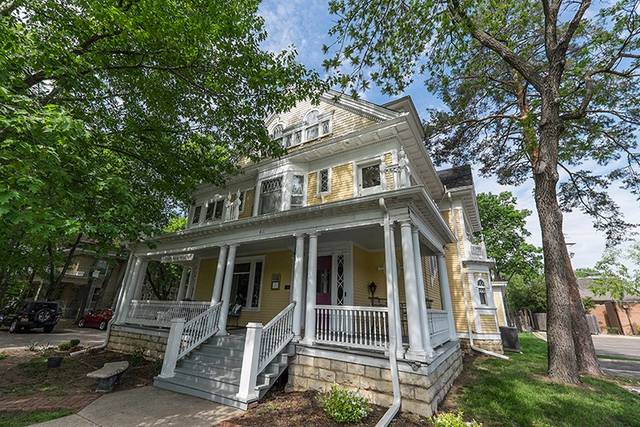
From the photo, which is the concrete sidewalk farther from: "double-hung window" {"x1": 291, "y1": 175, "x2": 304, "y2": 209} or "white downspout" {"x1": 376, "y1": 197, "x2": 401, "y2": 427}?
"double-hung window" {"x1": 291, "y1": 175, "x2": 304, "y2": 209}

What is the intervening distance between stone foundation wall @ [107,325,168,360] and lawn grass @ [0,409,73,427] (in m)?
3.98

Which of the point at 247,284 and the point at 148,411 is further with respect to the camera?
the point at 247,284

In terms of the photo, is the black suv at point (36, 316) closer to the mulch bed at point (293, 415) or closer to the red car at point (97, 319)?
the red car at point (97, 319)

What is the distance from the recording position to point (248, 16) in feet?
26.5

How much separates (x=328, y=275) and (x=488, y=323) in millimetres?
7236

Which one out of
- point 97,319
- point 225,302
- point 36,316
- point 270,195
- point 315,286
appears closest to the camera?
point 315,286

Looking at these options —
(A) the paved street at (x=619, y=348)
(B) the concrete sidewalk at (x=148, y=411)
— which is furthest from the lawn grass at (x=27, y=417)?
(A) the paved street at (x=619, y=348)

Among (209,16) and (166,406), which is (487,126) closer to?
(209,16)

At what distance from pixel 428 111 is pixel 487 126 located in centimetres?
270

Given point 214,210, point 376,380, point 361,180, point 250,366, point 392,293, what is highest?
point 214,210

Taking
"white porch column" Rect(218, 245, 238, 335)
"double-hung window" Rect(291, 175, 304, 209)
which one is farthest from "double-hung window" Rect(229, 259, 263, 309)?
"double-hung window" Rect(291, 175, 304, 209)

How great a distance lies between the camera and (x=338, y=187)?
940cm

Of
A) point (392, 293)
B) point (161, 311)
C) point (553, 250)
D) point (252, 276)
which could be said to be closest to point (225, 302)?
point (252, 276)

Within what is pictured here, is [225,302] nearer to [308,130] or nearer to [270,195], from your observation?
[270,195]
